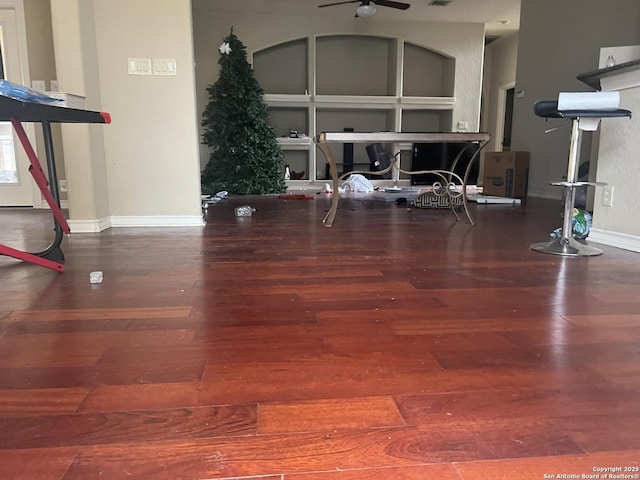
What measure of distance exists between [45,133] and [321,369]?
186cm

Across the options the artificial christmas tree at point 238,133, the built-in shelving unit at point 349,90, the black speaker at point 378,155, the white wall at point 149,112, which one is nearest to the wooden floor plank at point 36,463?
the white wall at point 149,112

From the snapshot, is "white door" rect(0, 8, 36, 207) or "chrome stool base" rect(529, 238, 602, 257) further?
"white door" rect(0, 8, 36, 207)

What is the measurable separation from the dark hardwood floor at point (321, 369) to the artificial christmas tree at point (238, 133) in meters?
4.11

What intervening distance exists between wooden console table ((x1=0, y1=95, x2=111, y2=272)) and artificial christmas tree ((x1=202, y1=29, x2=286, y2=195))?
399 cm

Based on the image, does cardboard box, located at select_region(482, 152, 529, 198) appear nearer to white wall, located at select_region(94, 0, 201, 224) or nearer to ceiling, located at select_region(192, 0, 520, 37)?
ceiling, located at select_region(192, 0, 520, 37)

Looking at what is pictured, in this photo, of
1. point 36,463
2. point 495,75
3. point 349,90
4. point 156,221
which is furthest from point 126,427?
point 495,75

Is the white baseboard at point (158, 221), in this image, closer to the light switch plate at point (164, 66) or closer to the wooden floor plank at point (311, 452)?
the light switch plate at point (164, 66)

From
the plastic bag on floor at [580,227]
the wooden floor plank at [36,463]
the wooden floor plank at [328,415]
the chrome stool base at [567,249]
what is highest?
the plastic bag on floor at [580,227]

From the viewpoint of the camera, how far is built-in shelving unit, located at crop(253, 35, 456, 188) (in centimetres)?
774

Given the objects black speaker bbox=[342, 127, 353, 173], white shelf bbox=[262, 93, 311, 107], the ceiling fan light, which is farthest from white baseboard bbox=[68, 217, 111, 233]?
black speaker bbox=[342, 127, 353, 173]

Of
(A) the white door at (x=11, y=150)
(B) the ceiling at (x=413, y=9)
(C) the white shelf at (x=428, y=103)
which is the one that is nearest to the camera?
(A) the white door at (x=11, y=150)

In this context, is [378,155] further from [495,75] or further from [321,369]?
[321,369]

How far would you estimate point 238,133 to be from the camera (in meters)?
6.31

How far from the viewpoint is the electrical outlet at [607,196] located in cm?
269
